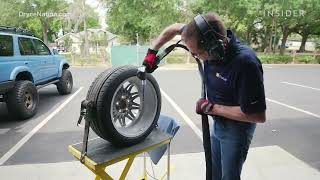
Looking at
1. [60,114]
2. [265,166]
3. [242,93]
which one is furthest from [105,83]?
[60,114]

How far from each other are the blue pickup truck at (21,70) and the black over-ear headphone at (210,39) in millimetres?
5561

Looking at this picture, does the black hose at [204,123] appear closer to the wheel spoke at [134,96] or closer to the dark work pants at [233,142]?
the dark work pants at [233,142]

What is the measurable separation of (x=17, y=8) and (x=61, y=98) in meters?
29.0

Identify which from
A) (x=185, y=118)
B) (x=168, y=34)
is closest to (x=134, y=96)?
(x=168, y=34)

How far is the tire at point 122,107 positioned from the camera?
2439mm

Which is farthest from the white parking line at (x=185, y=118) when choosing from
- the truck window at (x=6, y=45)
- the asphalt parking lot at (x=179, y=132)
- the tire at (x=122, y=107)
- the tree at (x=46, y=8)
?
the tree at (x=46, y=8)

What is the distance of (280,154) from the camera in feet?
15.6

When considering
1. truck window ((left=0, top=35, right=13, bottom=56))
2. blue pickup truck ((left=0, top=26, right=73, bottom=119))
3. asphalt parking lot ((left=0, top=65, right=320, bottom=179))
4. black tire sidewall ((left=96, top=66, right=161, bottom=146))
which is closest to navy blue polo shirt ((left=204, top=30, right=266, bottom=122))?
black tire sidewall ((left=96, top=66, right=161, bottom=146))

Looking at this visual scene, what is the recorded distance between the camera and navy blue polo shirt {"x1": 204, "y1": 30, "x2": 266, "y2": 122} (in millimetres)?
2088

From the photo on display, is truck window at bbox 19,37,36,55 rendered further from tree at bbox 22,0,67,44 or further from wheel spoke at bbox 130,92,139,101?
tree at bbox 22,0,67,44

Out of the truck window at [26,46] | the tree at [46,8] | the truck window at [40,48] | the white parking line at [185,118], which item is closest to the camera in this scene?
the white parking line at [185,118]

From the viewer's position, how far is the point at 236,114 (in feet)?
7.16

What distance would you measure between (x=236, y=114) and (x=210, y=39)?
54cm

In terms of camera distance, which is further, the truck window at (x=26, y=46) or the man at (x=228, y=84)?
the truck window at (x=26, y=46)
